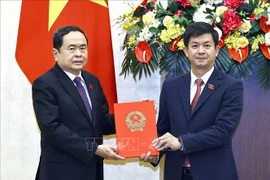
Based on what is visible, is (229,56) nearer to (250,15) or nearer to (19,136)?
(250,15)

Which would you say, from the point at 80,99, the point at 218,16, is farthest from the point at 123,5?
the point at 80,99

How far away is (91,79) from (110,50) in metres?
0.81

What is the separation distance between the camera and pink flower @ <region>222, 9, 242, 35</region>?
2.36 m

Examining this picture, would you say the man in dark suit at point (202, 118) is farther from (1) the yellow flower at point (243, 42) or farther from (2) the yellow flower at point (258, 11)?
(2) the yellow flower at point (258, 11)

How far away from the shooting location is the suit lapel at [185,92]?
2.04 metres

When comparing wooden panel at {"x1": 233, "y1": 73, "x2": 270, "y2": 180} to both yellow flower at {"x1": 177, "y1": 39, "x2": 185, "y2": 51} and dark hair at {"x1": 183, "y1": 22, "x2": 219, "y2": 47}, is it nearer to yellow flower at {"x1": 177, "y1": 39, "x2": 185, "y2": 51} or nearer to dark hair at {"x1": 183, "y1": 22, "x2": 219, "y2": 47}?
yellow flower at {"x1": 177, "y1": 39, "x2": 185, "y2": 51}

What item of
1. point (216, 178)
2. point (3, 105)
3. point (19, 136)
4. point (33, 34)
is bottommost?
point (216, 178)

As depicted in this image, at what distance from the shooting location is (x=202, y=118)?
2021 millimetres

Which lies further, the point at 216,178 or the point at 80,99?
the point at 80,99

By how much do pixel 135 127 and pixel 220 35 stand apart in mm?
720

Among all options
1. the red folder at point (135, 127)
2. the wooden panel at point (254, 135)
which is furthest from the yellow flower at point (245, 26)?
the red folder at point (135, 127)

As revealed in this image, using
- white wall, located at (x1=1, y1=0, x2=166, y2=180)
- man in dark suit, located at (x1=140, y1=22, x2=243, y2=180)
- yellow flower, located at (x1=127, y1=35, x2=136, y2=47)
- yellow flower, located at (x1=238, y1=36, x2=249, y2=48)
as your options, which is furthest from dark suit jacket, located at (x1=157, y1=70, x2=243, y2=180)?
white wall, located at (x1=1, y1=0, x2=166, y2=180)

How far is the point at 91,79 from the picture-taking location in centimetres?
238

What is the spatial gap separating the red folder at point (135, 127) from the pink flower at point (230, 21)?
2.09 feet
